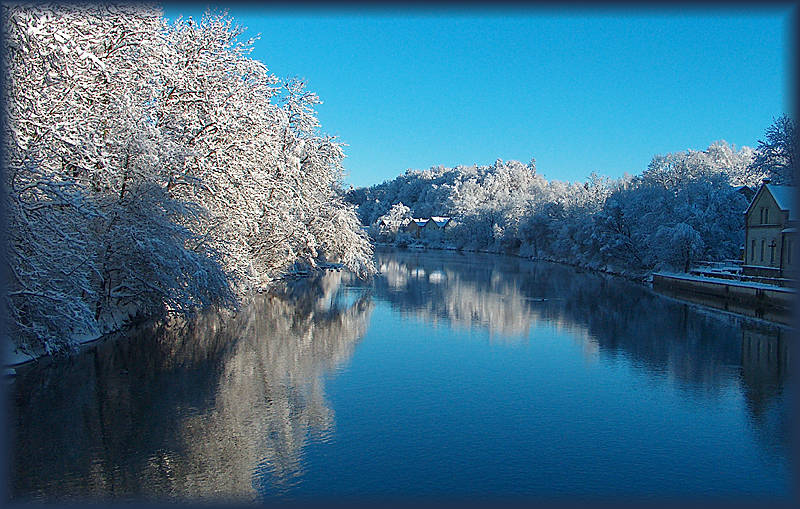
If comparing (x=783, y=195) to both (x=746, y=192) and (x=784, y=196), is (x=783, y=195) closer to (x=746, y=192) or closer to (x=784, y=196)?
(x=784, y=196)

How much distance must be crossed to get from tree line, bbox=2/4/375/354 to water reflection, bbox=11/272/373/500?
953 millimetres

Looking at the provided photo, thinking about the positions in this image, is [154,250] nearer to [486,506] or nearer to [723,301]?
[486,506]

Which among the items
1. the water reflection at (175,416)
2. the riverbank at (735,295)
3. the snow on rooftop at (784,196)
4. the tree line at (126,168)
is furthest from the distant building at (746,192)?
the water reflection at (175,416)

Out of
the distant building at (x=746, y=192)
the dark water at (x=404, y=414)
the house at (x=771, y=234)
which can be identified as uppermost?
the distant building at (x=746, y=192)

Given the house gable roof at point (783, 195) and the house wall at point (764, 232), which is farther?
the house wall at point (764, 232)

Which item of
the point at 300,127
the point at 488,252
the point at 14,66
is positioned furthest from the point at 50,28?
the point at 488,252

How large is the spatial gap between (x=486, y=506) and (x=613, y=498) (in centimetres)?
151

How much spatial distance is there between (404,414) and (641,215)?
37.1 meters

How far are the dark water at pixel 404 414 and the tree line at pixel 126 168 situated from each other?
1447mm

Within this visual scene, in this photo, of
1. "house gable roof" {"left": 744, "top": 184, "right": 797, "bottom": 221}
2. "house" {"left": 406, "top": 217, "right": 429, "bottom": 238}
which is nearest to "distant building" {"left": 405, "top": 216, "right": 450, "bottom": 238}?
"house" {"left": 406, "top": 217, "right": 429, "bottom": 238}

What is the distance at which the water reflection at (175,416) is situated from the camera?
7383 millimetres

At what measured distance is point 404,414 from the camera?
10297mm

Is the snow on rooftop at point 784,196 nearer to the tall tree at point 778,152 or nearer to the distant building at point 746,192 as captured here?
the tall tree at point 778,152

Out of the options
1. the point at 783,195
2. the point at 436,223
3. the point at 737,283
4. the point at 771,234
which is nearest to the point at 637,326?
the point at 737,283
